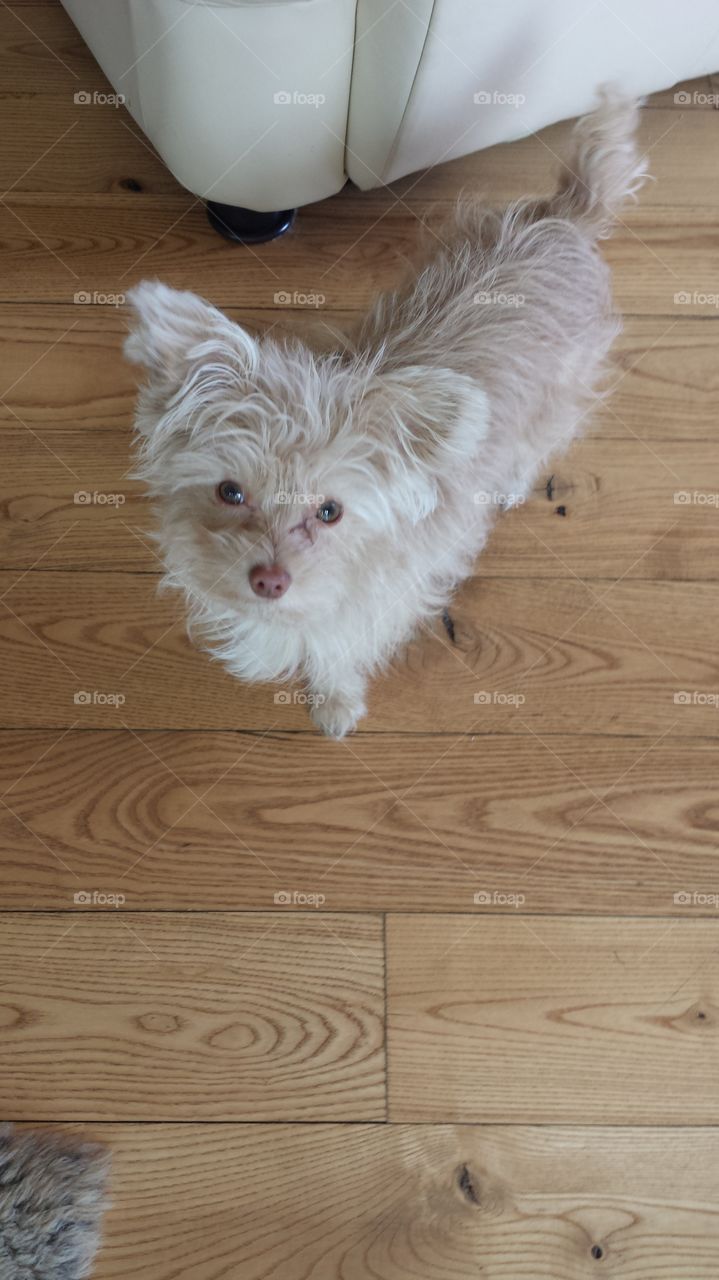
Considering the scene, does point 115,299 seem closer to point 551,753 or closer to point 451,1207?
point 551,753

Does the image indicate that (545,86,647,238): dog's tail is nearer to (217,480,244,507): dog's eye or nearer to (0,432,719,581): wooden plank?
(0,432,719,581): wooden plank

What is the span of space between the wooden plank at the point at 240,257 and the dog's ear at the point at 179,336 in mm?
636

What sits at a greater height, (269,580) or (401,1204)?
(269,580)

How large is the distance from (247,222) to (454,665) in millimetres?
906

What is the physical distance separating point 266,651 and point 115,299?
78 cm

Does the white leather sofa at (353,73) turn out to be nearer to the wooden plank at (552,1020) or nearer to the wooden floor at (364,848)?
the wooden floor at (364,848)

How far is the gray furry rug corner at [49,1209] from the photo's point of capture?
4.41 ft

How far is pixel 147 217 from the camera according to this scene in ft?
5.55

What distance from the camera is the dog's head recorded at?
1047 mm

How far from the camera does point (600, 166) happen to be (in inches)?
50.8

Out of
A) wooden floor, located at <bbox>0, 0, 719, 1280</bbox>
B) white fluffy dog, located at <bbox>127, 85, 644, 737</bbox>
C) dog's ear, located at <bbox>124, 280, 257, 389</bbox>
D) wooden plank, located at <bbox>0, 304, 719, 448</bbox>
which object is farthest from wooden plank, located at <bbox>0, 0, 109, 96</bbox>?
dog's ear, located at <bbox>124, 280, 257, 389</bbox>

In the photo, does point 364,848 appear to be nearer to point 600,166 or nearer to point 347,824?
point 347,824

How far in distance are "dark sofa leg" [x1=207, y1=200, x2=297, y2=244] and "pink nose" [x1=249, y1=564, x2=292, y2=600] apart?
35.1 inches

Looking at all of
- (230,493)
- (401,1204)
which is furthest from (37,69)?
(401,1204)
